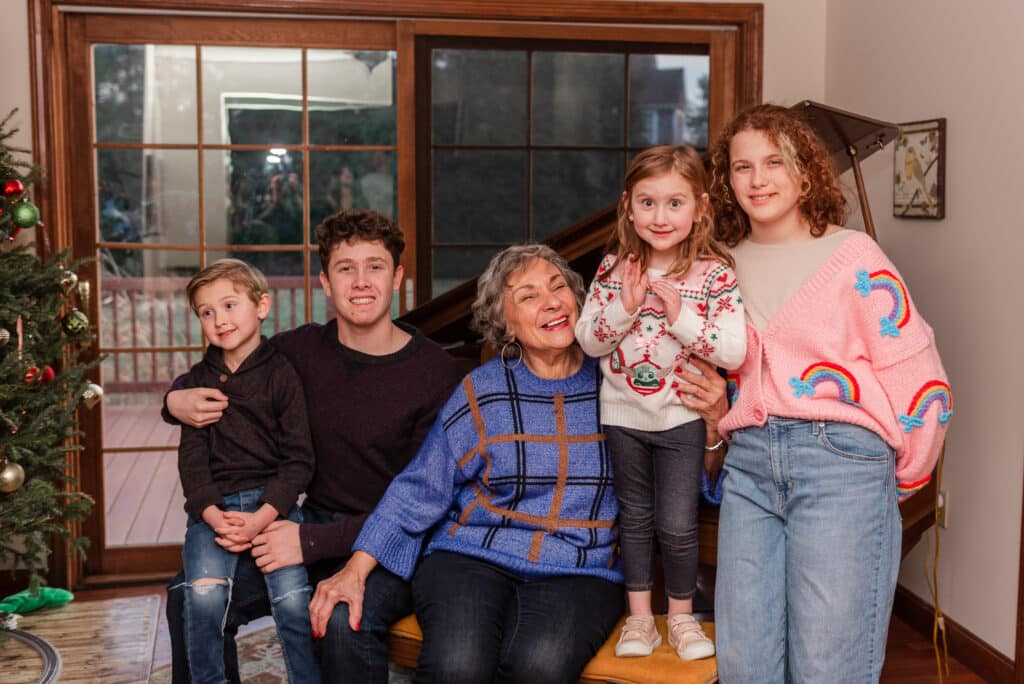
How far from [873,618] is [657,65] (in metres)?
2.85

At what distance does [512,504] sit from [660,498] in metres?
0.33

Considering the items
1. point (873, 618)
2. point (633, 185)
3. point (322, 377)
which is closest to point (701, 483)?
point (873, 618)

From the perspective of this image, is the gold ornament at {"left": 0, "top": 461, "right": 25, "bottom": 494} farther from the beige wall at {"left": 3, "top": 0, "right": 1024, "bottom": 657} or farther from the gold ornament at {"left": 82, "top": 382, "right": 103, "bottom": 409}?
the beige wall at {"left": 3, "top": 0, "right": 1024, "bottom": 657}

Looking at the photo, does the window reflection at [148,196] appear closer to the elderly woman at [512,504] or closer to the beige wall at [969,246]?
the beige wall at [969,246]

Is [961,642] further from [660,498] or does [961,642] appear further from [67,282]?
[67,282]

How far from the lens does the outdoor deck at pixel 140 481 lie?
165 inches

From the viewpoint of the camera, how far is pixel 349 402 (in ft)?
8.25

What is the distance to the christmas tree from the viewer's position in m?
3.28

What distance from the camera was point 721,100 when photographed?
4199 millimetres

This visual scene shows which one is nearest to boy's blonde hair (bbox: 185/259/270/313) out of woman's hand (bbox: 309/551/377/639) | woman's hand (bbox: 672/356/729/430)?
woman's hand (bbox: 309/551/377/639)

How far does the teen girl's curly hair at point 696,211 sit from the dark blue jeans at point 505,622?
71 cm

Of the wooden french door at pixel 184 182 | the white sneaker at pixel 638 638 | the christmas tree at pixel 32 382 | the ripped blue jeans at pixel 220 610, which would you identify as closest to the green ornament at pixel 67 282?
the christmas tree at pixel 32 382

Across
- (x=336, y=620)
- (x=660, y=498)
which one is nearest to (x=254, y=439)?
(x=336, y=620)

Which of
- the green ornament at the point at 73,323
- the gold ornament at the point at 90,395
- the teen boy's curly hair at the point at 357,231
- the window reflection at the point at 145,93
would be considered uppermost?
the window reflection at the point at 145,93
